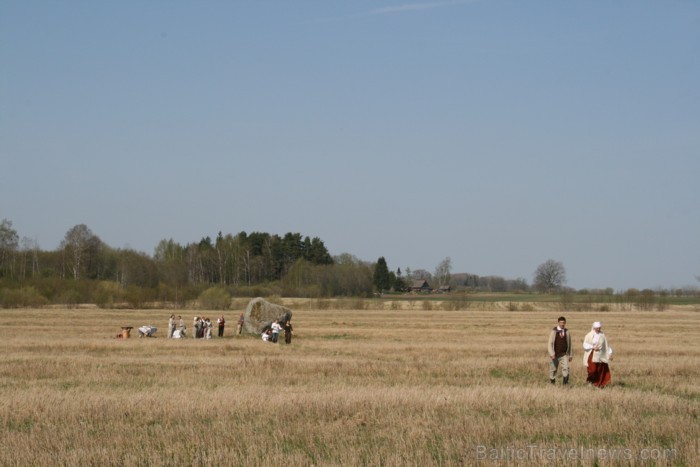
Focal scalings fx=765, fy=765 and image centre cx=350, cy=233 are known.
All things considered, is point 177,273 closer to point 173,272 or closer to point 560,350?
point 173,272

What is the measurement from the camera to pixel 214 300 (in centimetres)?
8694

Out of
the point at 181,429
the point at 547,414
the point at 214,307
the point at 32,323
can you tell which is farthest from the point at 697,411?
the point at 214,307

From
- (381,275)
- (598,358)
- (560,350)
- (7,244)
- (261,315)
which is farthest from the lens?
(381,275)

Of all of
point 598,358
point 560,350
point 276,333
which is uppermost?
point 560,350

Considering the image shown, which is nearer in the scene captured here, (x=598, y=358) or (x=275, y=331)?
(x=598, y=358)

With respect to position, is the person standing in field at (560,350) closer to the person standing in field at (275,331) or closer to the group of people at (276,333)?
the group of people at (276,333)

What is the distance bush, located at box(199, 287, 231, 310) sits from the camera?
8681 centimetres

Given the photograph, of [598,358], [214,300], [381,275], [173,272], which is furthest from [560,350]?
[381,275]

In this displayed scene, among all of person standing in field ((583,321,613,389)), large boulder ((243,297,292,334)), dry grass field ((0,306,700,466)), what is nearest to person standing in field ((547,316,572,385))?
dry grass field ((0,306,700,466))

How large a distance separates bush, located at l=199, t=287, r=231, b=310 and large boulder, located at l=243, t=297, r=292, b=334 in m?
44.5

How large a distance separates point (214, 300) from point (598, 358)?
233 feet

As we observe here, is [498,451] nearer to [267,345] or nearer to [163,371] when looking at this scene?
[163,371]

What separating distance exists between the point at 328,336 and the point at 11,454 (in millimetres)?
32652

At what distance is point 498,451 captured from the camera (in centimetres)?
1105
